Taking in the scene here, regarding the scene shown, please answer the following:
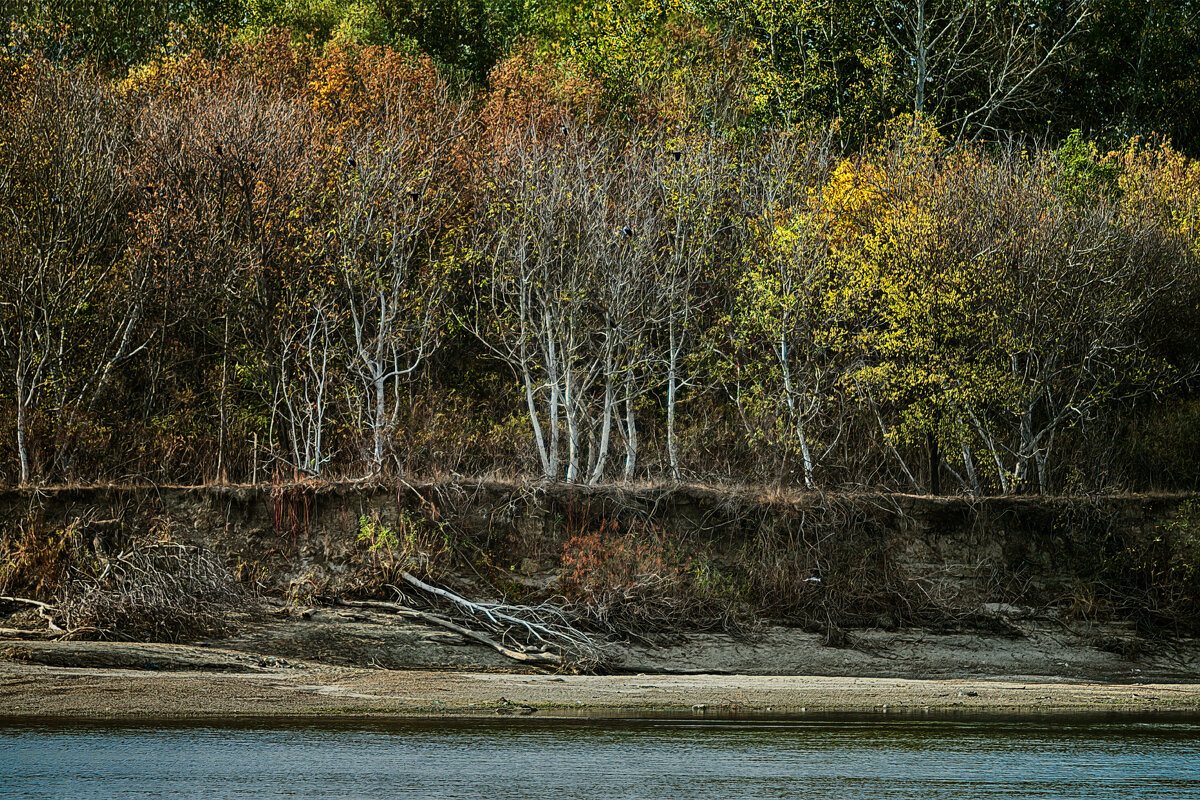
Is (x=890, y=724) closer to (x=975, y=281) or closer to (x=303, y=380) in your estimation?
(x=975, y=281)

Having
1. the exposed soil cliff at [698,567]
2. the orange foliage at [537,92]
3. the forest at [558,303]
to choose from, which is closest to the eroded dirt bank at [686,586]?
the exposed soil cliff at [698,567]

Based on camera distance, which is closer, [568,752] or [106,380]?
[568,752]

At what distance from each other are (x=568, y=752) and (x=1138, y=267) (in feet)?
74.3

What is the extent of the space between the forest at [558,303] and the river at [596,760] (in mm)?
12379

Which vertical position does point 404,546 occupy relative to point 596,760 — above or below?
above

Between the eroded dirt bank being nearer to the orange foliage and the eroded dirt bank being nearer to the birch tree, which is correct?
the birch tree

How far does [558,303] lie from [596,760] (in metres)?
16.6

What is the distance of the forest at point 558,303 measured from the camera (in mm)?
26828

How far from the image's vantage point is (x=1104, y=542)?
87.0 ft

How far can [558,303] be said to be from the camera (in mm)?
27375

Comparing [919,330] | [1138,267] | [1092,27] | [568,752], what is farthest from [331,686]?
[1092,27]

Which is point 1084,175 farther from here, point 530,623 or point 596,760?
point 596,760

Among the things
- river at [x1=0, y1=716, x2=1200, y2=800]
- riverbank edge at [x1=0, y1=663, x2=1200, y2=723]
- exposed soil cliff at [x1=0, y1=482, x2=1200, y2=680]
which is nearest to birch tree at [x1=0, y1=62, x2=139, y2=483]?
exposed soil cliff at [x1=0, y1=482, x2=1200, y2=680]

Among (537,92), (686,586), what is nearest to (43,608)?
(686,586)
